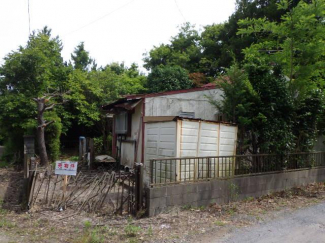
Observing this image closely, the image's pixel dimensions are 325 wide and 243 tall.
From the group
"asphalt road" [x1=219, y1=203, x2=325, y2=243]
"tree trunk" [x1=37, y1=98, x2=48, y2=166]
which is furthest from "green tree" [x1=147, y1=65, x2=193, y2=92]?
"asphalt road" [x1=219, y1=203, x2=325, y2=243]

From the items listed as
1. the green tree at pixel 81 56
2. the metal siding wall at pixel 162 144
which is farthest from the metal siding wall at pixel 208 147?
the green tree at pixel 81 56

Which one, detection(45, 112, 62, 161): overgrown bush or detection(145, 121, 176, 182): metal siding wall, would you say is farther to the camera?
detection(45, 112, 62, 161): overgrown bush

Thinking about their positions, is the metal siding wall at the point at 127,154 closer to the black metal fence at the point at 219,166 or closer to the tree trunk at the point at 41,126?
the tree trunk at the point at 41,126

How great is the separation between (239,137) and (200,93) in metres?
2.72

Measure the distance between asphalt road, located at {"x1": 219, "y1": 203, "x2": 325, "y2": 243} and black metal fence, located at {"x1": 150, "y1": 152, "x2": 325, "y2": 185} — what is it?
166 cm

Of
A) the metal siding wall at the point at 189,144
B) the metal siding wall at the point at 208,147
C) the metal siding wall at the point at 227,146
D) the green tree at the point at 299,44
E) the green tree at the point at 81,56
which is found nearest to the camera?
the metal siding wall at the point at 189,144

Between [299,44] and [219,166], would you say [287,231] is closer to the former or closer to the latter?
[219,166]

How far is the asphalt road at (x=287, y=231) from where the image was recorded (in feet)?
15.4

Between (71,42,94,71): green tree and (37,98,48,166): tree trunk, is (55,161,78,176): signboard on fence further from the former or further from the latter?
(71,42,94,71): green tree

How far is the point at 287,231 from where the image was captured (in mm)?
5125

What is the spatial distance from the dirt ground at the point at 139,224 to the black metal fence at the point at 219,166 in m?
0.74

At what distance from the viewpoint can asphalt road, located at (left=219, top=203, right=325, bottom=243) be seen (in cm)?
468

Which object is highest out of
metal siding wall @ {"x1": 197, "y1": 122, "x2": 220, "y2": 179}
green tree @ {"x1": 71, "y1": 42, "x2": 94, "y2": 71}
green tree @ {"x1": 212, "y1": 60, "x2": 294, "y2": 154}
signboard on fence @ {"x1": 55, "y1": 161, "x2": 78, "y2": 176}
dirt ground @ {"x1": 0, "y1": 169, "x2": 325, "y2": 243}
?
green tree @ {"x1": 71, "y1": 42, "x2": 94, "y2": 71}

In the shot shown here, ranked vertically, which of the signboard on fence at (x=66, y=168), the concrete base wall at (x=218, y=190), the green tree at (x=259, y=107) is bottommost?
the concrete base wall at (x=218, y=190)
